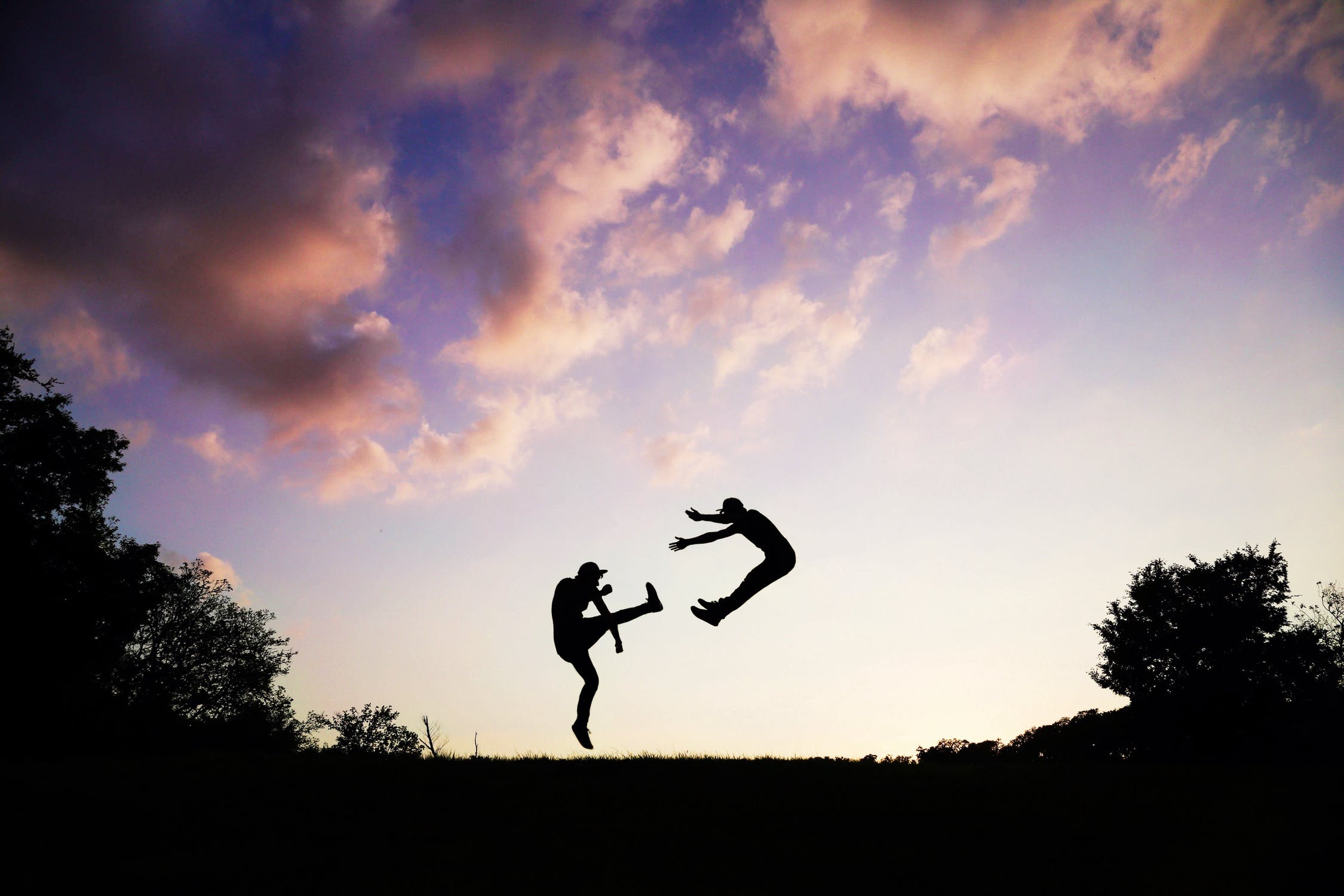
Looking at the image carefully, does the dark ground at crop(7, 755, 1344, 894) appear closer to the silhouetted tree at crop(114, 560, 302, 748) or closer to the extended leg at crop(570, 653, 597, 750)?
the extended leg at crop(570, 653, 597, 750)

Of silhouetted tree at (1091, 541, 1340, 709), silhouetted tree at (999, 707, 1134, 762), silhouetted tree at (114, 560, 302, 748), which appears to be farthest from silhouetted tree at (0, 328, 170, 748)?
silhouetted tree at (1091, 541, 1340, 709)

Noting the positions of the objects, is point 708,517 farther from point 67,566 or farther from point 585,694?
point 67,566

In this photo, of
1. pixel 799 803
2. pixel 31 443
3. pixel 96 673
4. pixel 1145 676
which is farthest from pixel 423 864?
pixel 1145 676

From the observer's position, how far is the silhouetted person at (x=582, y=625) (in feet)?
39.4

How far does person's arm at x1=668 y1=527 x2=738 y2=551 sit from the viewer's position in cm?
1161

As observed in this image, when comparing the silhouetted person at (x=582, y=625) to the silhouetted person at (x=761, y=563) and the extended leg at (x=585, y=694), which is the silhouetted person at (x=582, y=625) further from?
the silhouetted person at (x=761, y=563)

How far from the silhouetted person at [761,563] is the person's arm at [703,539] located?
0.11 m

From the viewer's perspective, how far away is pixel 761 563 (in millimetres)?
12273

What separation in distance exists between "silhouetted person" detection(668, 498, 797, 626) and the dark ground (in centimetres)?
263

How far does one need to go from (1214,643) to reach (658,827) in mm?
42710

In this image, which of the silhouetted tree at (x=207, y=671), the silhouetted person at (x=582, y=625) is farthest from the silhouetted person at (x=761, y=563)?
the silhouetted tree at (x=207, y=671)

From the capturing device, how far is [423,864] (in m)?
7.27

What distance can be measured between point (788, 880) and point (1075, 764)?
8.14m

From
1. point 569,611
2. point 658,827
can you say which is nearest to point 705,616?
point 569,611
